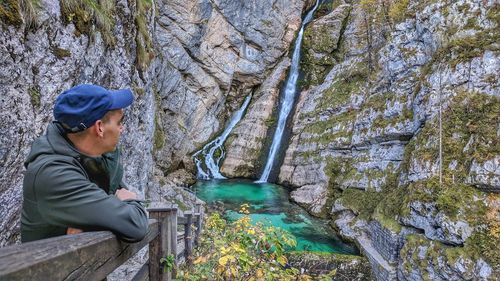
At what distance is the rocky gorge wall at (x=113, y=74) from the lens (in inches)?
159

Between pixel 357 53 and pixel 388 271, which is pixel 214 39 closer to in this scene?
pixel 357 53

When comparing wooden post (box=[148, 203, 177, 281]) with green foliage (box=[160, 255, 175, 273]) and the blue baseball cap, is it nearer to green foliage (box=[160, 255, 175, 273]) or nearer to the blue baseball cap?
green foliage (box=[160, 255, 175, 273])

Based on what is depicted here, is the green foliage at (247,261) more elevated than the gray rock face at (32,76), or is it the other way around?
the gray rock face at (32,76)

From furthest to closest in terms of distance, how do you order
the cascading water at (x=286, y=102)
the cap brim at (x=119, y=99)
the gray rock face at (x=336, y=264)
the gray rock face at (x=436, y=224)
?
1. the cascading water at (x=286, y=102)
2. the gray rock face at (x=336, y=264)
3. the gray rock face at (x=436, y=224)
4. the cap brim at (x=119, y=99)

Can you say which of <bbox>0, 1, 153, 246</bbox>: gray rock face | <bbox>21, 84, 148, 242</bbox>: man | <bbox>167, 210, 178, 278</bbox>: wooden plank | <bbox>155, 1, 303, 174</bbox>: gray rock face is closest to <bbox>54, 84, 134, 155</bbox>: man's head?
<bbox>21, 84, 148, 242</bbox>: man

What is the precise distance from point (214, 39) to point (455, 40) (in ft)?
67.5

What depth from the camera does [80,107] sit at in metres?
1.56

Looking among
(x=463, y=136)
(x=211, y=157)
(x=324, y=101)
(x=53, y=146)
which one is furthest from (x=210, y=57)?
(x=53, y=146)

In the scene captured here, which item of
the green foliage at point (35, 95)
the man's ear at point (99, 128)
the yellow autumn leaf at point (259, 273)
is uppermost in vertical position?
the green foliage at point (35, 95)

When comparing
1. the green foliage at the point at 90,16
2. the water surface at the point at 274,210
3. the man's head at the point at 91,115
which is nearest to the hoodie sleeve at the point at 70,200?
the man's head at the point at 91,115

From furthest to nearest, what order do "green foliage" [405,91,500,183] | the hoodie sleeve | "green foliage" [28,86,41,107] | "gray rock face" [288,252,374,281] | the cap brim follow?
"gray rock face" [288,252,374,281] → "green foliage" [405,91,500,183] → "green foliage" [28,86,41,107] → the cap brim → the hoodie sleeve

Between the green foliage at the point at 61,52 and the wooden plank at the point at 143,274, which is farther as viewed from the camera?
the green foliage at the point at 61,52

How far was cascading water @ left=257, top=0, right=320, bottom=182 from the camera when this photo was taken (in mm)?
26641

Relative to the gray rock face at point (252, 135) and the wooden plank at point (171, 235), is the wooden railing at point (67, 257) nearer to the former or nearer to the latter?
the wooden plank at point (171, 235)
